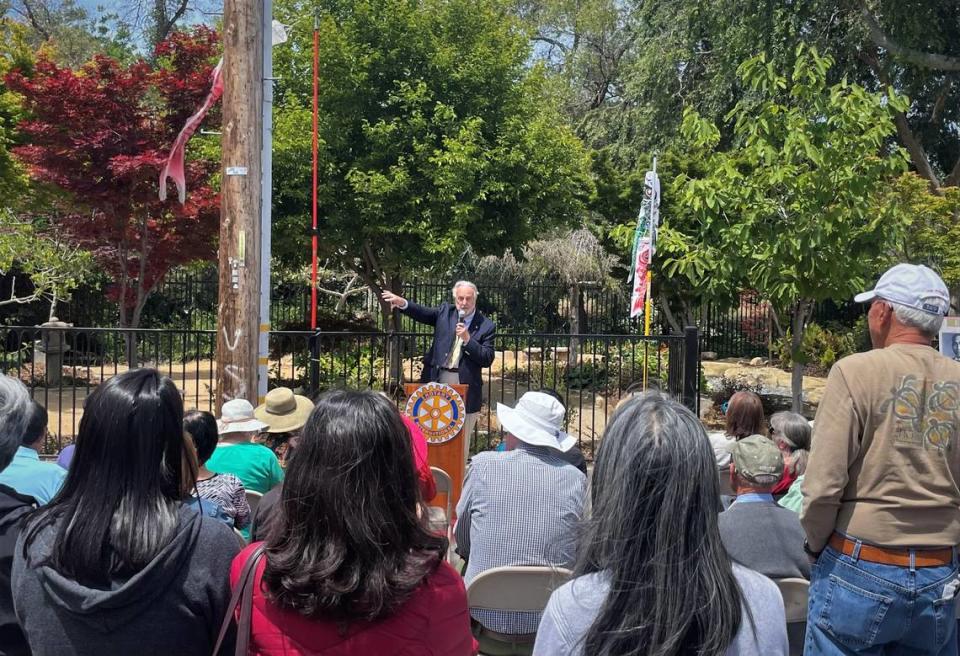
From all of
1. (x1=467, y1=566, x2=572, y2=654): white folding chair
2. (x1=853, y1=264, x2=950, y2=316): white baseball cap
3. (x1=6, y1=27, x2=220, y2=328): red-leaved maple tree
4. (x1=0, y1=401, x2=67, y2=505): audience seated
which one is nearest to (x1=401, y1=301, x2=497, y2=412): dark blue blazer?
(x1=467, y1=566, x2=572, y2=654): white folding chair

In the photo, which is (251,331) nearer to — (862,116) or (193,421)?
(193,421)

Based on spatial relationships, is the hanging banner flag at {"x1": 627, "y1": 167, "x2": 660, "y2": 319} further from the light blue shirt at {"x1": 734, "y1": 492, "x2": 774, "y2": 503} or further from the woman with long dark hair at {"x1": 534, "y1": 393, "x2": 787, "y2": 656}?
the woman with long dark hair at {"x1": 534, "y1": 393, "x2": 787, "y2": 656}

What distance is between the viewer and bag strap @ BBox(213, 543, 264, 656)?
6.75ft

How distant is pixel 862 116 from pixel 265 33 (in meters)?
5.70

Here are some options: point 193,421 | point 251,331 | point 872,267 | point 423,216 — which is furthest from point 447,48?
point 193,421

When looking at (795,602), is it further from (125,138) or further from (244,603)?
(125,138)

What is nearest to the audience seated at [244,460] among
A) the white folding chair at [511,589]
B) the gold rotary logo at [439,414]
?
the white folding chair at [511,589]

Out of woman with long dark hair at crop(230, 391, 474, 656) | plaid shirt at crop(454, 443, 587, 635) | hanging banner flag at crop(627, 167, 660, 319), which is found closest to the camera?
woman with long dark hair at crop(230, 391, 474, 656)

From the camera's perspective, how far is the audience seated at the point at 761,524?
354 centimetres

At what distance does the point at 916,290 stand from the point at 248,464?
3.20 meters

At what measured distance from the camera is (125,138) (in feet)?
38.1

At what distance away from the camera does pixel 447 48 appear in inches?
503

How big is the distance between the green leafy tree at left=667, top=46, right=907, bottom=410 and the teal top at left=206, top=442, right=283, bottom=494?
596 centimetres

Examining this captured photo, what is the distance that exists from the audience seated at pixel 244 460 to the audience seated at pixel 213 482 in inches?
21.1
